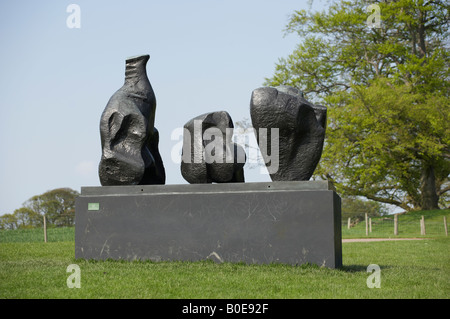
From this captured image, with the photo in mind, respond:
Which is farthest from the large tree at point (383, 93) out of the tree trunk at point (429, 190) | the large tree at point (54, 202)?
the large tree at point (54, 202)

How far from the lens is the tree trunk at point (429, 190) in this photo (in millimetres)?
28078

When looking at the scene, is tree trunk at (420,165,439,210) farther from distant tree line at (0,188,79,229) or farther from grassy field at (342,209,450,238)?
distant tree line at (0,188,79,229)

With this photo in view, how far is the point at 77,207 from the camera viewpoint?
9.41 metres

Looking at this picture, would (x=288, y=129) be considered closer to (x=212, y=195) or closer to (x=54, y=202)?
(x=212, y=195)

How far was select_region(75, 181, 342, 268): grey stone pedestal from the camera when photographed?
8.27m

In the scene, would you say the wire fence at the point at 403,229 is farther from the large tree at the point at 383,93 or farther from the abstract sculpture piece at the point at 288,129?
the abstract sculpture piece at the point at 288,129

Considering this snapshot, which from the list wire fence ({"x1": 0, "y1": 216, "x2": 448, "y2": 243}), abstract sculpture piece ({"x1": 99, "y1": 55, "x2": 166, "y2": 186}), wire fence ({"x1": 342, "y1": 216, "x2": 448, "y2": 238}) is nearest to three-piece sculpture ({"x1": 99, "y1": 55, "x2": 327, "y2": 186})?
abstract sculpture piece ({"x1": 99, "y1": 55, "x2": 166, "y2": 186})

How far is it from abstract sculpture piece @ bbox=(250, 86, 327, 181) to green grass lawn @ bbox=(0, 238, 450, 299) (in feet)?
5.70

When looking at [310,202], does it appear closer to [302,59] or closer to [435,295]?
[435,295]

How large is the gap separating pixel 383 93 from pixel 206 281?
68.2 ft

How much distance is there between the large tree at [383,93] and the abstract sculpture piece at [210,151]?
57.4 feet

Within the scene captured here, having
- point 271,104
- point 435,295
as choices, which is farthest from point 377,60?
point 435,295

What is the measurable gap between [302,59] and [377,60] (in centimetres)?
392

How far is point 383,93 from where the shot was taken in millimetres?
25750
